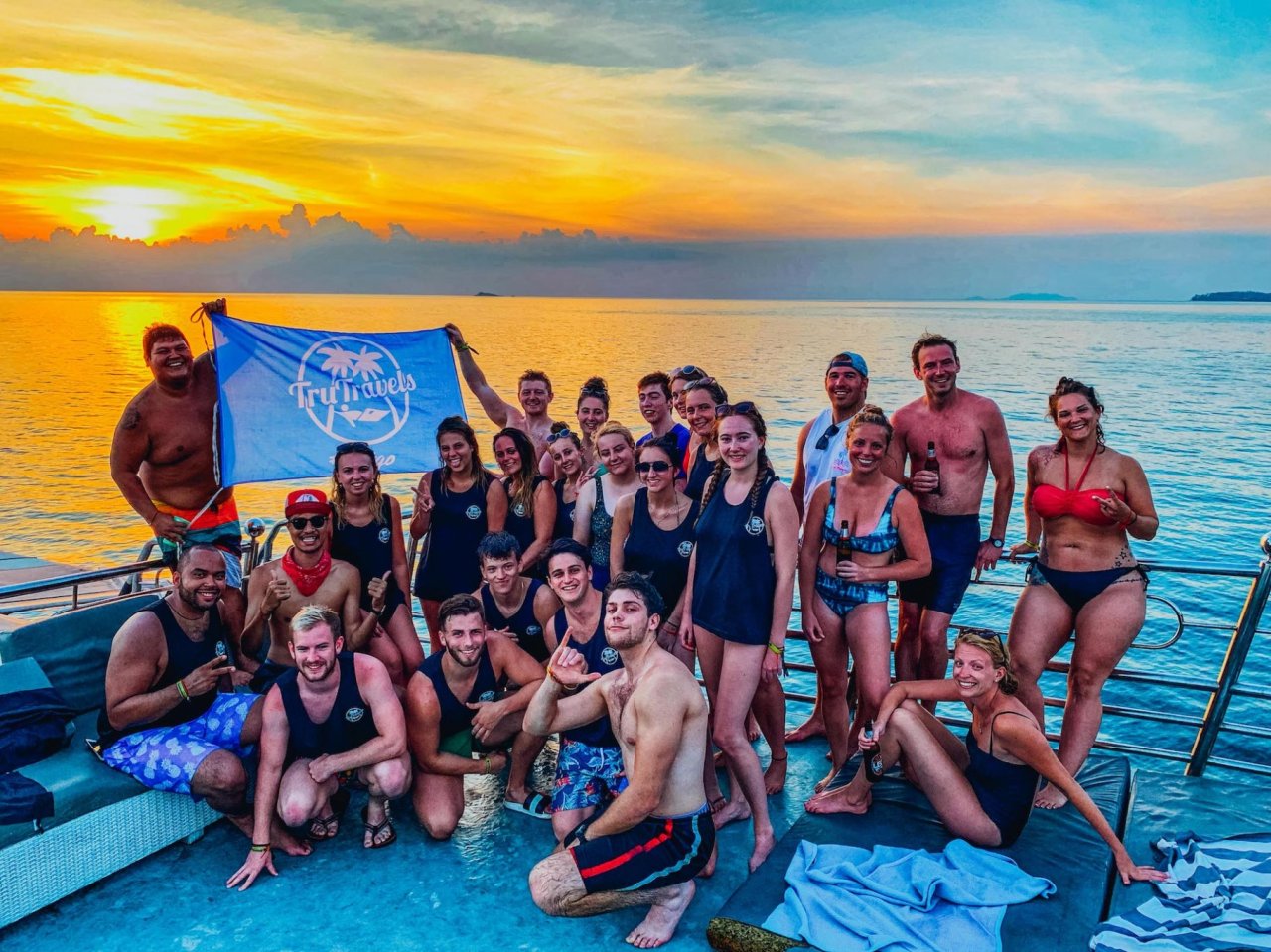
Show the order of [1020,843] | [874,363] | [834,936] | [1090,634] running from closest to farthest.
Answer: [834,936] < [1020,843] < [1090,634] < [874,363]

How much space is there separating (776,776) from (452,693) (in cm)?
200

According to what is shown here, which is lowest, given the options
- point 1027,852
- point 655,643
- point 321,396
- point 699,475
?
point 1027,852

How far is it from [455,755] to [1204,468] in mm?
26143

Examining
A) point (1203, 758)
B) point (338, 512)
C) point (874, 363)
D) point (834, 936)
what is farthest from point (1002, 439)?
point (874, 363)

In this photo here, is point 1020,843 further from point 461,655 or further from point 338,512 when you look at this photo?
point 338,512

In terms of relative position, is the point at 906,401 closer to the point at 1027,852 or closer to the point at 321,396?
the point at 321,396

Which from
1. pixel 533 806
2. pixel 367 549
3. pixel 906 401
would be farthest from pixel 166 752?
pixel 906 401

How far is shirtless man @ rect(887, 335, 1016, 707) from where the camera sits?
5.54 meters

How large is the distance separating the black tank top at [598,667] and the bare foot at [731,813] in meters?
0.76

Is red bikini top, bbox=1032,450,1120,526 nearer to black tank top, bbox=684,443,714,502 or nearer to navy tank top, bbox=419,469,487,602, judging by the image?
black tank top, bbox=684,443,714,502

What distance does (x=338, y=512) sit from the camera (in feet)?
19.0

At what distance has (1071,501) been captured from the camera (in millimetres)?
5066

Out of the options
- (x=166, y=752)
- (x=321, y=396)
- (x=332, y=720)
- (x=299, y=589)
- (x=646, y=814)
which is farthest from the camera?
(x=321, y=396)

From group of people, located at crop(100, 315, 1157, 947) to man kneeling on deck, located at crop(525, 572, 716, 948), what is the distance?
0.05 ft
